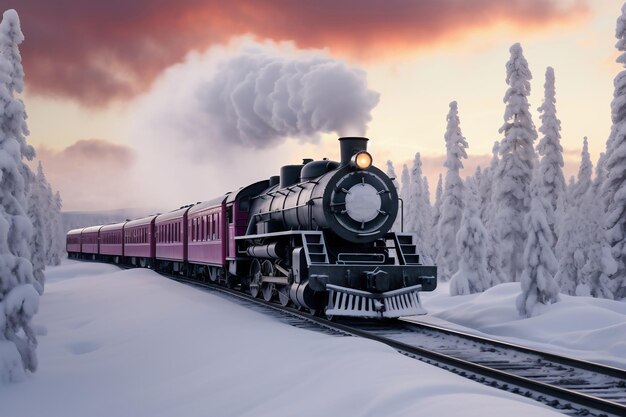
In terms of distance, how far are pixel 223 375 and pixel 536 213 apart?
12.3 m

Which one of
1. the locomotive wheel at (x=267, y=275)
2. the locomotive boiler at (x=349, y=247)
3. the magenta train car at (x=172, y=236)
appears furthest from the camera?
the magenta train car at (x=172, y=236)

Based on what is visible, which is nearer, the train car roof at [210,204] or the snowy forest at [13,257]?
the snowy forest at [13,257]

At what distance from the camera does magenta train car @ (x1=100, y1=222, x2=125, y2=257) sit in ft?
151

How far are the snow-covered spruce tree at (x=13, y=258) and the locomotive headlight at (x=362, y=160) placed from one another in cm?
697

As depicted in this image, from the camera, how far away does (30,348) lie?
35.1 ft

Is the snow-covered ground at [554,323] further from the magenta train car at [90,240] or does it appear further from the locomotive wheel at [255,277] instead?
the magenta train car at [90,240]

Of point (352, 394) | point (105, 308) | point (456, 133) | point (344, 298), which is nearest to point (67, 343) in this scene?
point (105, 308)

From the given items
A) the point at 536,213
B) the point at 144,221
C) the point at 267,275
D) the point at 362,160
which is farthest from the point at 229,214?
the point at 144,221

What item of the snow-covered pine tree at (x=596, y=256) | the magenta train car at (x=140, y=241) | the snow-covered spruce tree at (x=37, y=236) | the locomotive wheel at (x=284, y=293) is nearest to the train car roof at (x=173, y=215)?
the magenta train car at (x=140, y=241)

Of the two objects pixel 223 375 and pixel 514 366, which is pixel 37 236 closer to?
pixel 223 375

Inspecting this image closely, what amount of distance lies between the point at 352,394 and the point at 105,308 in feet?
37.7

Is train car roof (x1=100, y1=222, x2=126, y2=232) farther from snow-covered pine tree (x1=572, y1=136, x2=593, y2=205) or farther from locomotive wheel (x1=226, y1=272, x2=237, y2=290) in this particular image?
snow-covered pine tree (x1=572, y1=136, x2=593, y2=205)

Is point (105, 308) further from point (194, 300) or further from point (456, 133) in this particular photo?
point (456, 133)

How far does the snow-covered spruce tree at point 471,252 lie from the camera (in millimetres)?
29391
